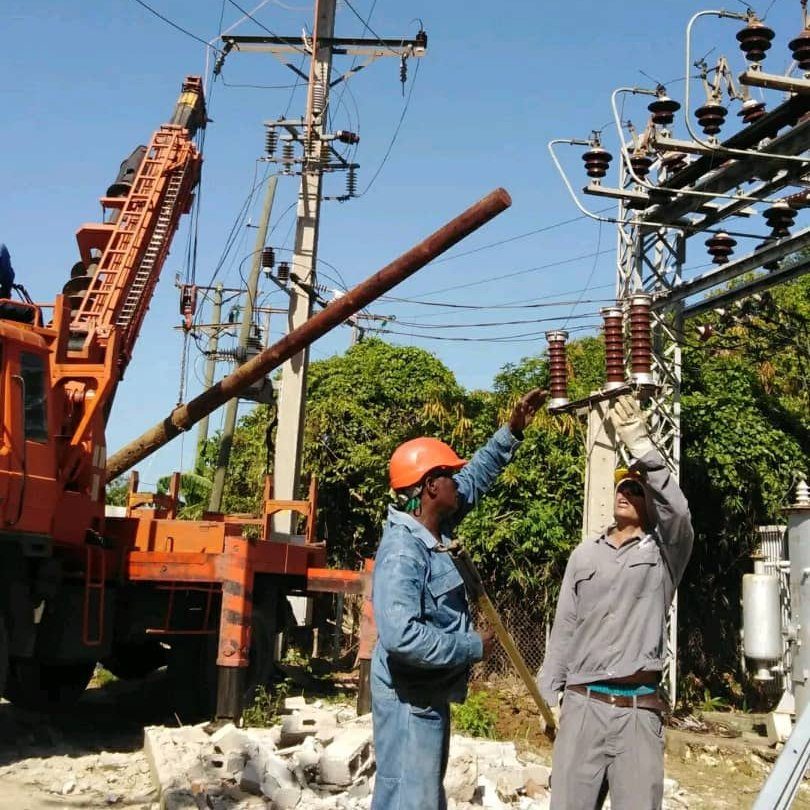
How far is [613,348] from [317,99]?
1086 centimetres

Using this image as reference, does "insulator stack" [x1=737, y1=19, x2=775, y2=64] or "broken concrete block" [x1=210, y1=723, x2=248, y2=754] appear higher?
"insulator stack" [x1=737, y1=19, x2=775, y2=64]

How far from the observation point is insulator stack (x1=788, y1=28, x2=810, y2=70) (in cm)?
940

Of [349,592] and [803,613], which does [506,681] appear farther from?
[803,613]

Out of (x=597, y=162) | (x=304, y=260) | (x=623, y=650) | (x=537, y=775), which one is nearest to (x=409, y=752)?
(x=623, y=650)

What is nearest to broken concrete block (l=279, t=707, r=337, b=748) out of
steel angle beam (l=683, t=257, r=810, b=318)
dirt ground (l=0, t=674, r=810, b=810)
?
dirt ground (l=0, t=674, r=810, b=810)

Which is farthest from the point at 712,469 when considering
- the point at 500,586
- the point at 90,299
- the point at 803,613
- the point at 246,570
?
the point at 90,299

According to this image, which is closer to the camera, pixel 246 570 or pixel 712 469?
pixel 246 570

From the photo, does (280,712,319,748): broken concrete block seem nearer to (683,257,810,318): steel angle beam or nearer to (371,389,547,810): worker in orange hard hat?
(371,389,547,810): worker in orange hard hat

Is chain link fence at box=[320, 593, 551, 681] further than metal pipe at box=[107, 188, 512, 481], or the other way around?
chain link fence at box=[320, 593, 551, 681]

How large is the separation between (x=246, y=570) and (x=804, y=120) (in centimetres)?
627

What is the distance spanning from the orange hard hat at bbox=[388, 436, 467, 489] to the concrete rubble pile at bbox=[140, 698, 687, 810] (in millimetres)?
3039

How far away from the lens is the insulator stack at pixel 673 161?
473 inches

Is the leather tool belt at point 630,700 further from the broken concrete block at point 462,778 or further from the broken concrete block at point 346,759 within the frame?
the broken concrete block at point 346,759

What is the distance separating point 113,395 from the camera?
35.1ft
